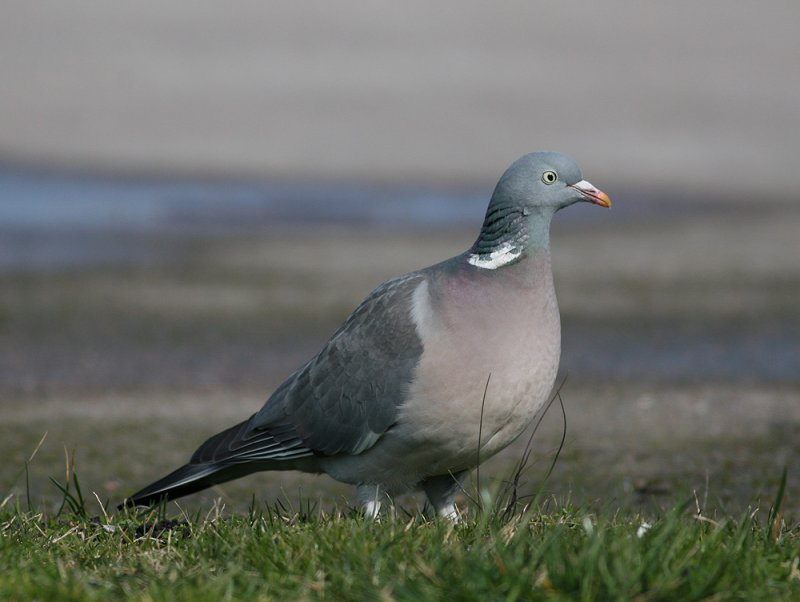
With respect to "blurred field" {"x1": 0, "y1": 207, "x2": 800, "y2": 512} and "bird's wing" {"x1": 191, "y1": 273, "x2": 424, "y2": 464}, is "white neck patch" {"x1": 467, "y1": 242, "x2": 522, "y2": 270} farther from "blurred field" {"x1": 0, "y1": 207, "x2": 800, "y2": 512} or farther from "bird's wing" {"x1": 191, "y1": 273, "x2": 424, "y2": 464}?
"blurred field" {"x1": 0, "y1": 207, "x2": 800, "y2": 512}

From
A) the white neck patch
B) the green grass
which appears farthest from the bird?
the green grass

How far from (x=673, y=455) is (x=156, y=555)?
10.3 feet

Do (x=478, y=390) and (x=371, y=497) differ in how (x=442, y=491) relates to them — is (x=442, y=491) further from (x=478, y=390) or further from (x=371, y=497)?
(x=478, y=390)

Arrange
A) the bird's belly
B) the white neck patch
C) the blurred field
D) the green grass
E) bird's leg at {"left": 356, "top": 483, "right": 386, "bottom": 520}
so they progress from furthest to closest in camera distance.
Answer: the blurred field, bird's leg at {"left": 356, "top": 483, "right": 386, "bottom": 520}, the white neck patch, the bird's belly, the green grass

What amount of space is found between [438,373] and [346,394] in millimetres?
531

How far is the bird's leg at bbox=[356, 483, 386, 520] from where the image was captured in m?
5.59

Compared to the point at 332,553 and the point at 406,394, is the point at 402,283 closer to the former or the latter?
the point at 406,394

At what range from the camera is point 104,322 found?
33.4ft

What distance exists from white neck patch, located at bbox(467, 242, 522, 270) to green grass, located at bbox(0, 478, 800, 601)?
95cm

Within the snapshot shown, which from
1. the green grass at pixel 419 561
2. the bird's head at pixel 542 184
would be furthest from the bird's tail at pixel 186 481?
the bird's head at pixel 542 184

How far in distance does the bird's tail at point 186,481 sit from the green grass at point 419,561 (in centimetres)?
59

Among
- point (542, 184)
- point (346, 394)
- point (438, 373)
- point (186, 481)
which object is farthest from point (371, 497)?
point (542, 184)

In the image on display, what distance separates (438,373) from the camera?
533 centimetres

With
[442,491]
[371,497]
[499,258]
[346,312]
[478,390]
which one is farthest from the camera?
[346,312]
